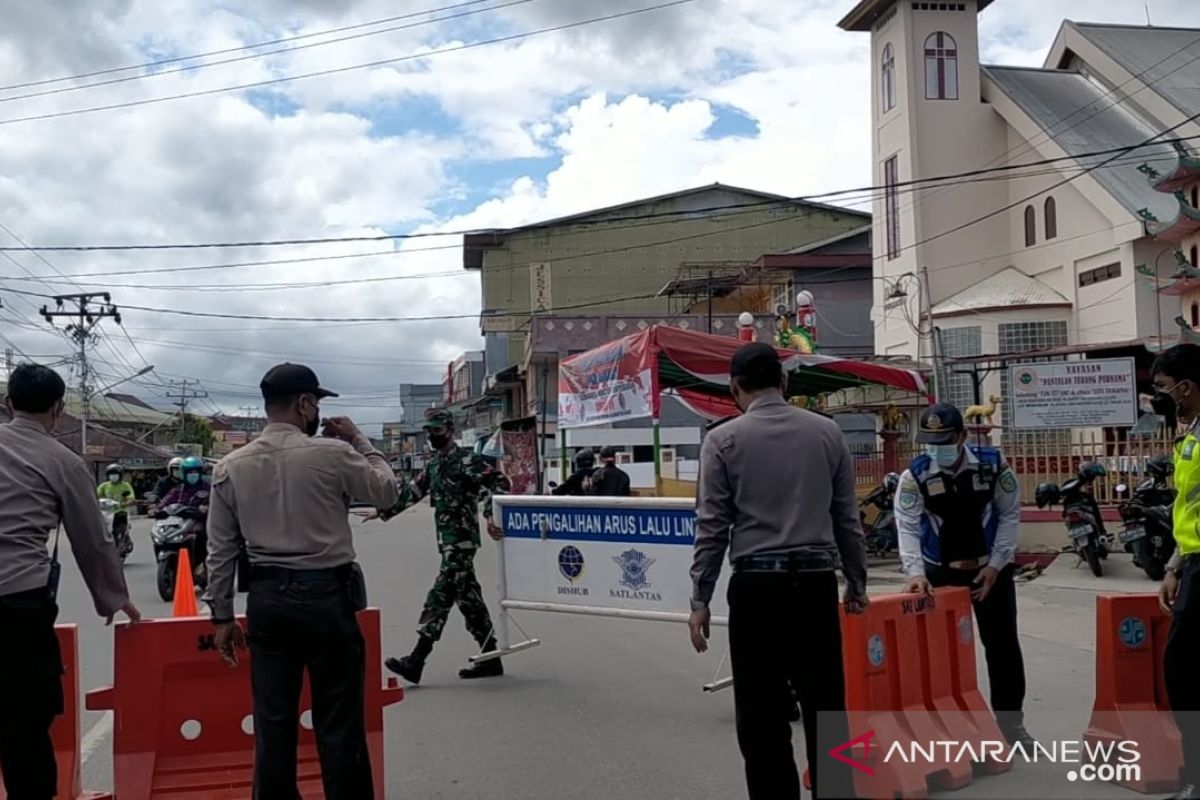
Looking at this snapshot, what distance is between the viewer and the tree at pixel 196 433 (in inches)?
3606

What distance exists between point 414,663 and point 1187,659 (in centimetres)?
497

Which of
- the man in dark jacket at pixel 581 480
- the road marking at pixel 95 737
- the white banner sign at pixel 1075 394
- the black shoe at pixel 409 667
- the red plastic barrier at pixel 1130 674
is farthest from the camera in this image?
the man in dark jacket at pixel 581 480

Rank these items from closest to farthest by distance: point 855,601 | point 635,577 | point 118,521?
point 855,601 < point 635,577 < point 118,521

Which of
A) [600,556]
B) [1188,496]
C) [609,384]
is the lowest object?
[600,556]

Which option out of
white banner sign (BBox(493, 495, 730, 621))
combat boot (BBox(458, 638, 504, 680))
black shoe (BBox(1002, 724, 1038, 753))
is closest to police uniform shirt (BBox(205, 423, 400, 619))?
white banner sign (BBox(493, 495, 730, 621))

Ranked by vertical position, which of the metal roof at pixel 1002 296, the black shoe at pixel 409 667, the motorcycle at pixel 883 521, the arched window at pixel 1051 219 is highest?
the arched window at pixel 1051 219

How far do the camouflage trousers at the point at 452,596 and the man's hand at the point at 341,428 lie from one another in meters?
3.33

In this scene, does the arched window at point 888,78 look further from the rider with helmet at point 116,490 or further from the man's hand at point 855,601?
the man's hand at point 855,601

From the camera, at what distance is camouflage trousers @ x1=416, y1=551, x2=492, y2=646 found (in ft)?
25.6

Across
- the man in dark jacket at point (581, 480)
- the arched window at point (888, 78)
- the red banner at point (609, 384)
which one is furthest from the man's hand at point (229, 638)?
the arched window at point (888, 78)

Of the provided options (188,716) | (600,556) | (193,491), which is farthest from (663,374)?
(188,716)

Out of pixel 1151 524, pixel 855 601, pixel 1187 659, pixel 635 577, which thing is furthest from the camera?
pixel 1151 524

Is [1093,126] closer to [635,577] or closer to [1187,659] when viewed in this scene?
[635,577]

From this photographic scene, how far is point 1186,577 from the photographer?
4426 mm
